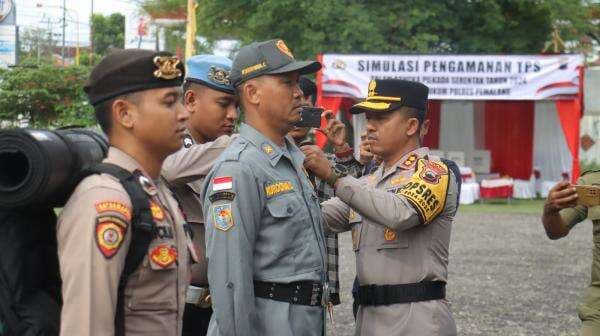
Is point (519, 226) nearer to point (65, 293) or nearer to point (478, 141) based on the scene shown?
point (478, 141)

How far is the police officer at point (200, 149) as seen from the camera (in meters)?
3.73

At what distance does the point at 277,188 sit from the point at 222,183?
0.20 meters

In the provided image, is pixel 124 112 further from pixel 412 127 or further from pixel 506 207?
pixel 506 207

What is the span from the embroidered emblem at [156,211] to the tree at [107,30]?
66366mm

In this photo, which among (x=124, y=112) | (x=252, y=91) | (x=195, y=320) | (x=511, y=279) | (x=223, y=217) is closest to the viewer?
(x=124, y=112)

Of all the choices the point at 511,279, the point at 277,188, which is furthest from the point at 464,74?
the point at 277,188

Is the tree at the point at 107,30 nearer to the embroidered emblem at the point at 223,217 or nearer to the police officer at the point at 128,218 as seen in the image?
the embroidered emblem at the point at 223,217

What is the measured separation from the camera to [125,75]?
8.54ft

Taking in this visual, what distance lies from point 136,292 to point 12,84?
2424 cm

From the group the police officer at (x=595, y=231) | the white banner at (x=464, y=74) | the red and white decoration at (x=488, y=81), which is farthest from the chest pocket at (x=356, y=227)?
the white banner at (x=464, y=74)

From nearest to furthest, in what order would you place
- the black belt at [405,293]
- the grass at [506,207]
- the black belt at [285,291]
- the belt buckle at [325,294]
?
the black belt at [285,291] < the belt buckle at [325,294] < the black belt at [405,293] < the grass at [506,207]

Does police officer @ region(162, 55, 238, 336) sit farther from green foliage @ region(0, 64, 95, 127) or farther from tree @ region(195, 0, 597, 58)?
green foliage @ region(0, 64, 95, 127)

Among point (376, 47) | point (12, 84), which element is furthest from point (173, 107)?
point (12, 84)

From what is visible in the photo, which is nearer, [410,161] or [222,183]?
[222,183]
